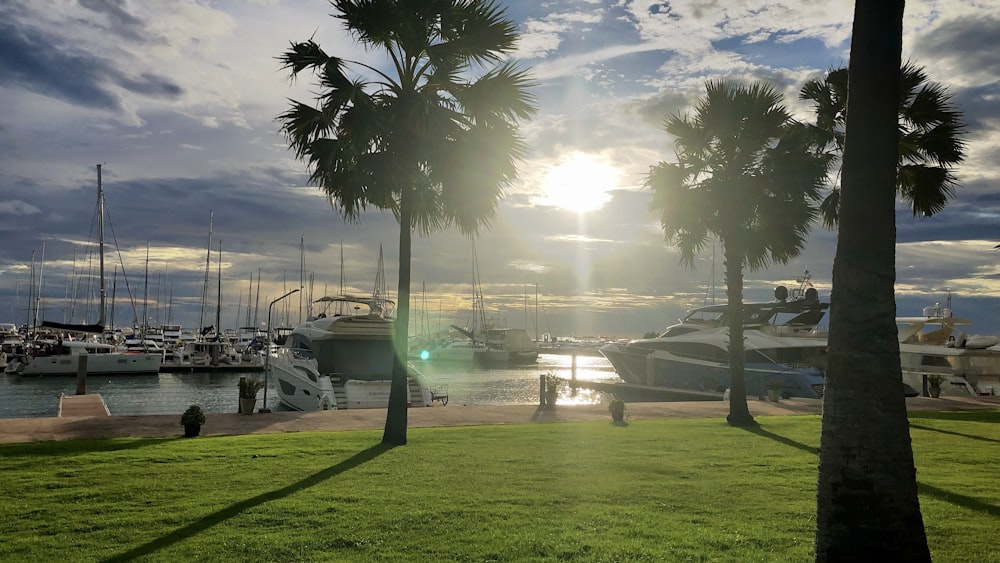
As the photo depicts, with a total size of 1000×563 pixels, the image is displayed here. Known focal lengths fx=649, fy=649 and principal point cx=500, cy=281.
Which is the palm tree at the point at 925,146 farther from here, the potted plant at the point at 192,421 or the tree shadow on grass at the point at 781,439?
the potted plant at the point at 192,421

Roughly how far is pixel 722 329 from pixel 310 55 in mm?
29028

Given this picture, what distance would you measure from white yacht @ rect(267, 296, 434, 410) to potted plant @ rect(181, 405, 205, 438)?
341 inches

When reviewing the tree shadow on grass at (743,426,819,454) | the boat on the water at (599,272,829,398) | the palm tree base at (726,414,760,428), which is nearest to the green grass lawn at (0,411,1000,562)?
the tree shadow on grass at (743,426,819,454)

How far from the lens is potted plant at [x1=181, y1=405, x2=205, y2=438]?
14.6 m

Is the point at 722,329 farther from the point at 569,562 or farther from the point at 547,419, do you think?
the point at 569,562

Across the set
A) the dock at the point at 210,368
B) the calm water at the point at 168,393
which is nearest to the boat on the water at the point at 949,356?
the calm water at the point at 168,393

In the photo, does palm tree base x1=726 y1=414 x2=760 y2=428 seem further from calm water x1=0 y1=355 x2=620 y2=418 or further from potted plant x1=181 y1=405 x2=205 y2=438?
calm water x1=0 y1=355 x2=620 y2=418

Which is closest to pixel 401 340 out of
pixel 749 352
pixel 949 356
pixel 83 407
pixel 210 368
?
pixel 83 407

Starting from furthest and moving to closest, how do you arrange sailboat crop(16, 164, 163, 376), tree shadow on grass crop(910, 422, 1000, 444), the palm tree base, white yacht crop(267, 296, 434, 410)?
sailboat crop(16, 164, 163, 376) → white yacht crop(267, 296, 434, 410) → the palm tree base → tree shadow on grass crop(910, 422, 1000, 444)

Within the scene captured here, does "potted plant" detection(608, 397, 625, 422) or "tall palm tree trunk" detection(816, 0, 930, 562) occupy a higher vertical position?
"tall palm tree trunk" detection(816, 0, 930, 562)

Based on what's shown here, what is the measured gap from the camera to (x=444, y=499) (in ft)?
28.8

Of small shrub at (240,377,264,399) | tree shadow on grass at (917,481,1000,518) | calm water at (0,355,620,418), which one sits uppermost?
small shrub at (240,377,264,399)

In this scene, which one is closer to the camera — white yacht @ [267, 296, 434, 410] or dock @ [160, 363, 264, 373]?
white yacht @ [267, 296, 434, 410]

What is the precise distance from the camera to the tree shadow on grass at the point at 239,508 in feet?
22.1
